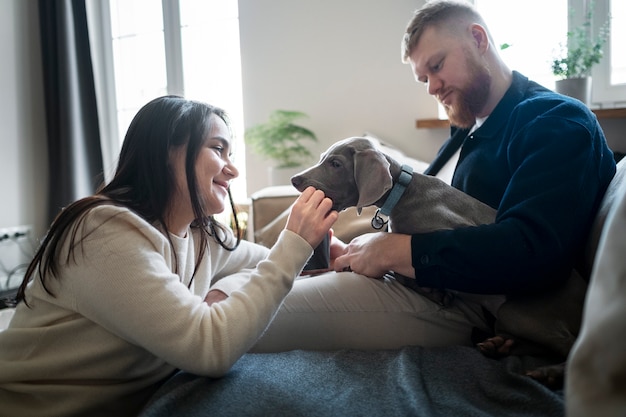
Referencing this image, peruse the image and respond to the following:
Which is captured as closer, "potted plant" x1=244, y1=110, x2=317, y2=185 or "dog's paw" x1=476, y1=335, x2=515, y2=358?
"dog's paw" x1=476, y1=335, x2=515, y2=358

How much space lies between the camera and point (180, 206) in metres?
1.22

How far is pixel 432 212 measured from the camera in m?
1.42

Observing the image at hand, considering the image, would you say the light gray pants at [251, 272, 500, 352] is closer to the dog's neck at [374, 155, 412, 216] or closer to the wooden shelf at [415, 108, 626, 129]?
the dog's neck at [374, 155, 412, 216]

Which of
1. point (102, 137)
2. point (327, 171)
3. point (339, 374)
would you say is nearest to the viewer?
point (339, 374)

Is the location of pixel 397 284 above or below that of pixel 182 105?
below

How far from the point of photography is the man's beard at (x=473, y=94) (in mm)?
1600

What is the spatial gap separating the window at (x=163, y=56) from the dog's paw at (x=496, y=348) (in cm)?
287

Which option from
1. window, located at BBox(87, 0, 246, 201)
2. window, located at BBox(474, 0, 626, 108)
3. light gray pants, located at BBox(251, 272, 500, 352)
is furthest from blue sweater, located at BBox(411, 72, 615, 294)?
window, located at BBox(87, 0, 246, 201)

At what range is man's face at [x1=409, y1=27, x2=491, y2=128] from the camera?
5.26 ft

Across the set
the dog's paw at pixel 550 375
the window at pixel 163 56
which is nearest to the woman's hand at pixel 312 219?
the dog's paw at pixel 550 375

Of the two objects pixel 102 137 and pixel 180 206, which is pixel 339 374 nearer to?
pixel 180 206

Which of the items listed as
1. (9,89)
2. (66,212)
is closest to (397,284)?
(66,212)

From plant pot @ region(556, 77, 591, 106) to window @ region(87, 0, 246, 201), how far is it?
2.14 meters

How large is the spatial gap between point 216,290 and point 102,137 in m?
3.34
